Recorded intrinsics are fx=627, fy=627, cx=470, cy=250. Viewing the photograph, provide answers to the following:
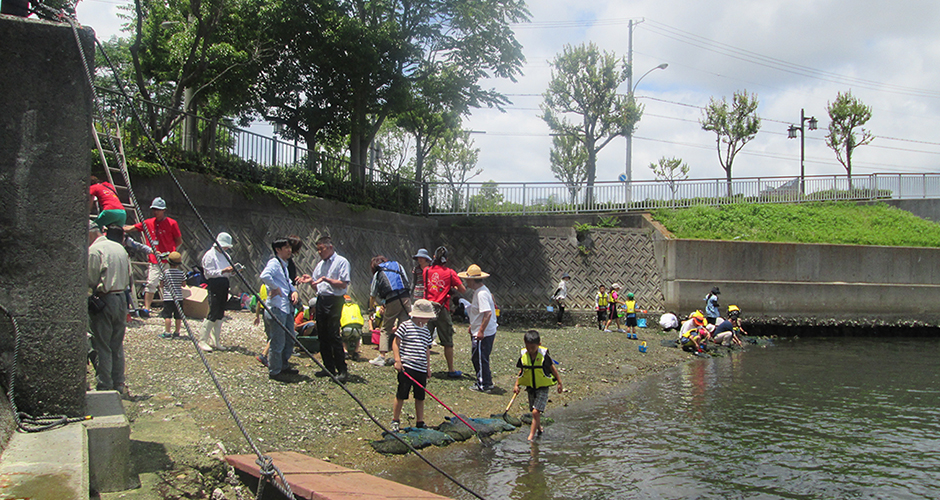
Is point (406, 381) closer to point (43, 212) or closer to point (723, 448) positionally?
point (43, 212)

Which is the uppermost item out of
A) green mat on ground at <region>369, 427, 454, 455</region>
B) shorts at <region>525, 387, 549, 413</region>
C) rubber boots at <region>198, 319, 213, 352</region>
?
rubber boots at <region>198, 319, 213, 352</region>

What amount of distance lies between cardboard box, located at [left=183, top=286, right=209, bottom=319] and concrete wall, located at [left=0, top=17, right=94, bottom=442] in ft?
22.4

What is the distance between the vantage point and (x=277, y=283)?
8.12 meters

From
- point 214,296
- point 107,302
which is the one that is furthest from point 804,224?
point 107,302

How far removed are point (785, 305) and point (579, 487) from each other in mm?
20476

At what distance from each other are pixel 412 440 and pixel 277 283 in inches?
107

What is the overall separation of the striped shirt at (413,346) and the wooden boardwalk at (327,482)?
1816mm

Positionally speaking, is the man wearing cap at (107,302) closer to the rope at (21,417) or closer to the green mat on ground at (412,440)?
the rope at (21,417)

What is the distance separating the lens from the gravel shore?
16.2ft

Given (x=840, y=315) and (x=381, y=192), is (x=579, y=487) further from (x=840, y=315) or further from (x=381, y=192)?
(x=840, y=315)

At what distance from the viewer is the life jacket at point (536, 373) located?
8023 mm

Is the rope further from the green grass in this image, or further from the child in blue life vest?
the green grass

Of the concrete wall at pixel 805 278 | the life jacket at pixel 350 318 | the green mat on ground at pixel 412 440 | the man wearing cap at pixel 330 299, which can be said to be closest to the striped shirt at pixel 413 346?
the green mat on ground at pixel 412 440

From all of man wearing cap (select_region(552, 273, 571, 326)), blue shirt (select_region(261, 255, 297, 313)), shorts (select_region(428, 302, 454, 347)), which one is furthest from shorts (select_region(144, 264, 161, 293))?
man wearing cap (select_region(552, 273, 571, 326))
